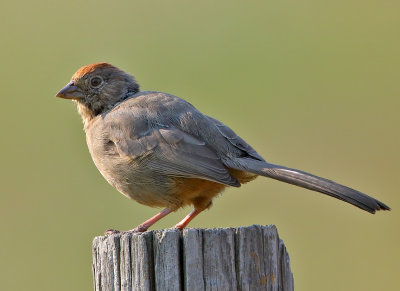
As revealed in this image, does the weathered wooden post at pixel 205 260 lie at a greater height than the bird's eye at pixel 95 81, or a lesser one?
lesser

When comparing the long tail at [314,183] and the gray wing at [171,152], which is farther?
the gray wing at [171,152]

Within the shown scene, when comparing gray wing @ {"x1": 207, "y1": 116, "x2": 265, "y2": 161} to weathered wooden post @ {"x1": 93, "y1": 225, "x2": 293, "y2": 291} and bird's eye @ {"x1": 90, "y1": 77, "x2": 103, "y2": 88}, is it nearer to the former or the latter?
bird's eye @ {"x1": 90, "y1": 77, "x2": 103, "y2": 88}

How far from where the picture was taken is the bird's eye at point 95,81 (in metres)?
7.04

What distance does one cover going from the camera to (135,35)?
14.7 metres

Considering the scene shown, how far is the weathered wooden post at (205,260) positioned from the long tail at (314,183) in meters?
0.73

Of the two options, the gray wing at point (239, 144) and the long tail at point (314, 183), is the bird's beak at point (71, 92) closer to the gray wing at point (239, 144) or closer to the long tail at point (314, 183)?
the gray wing at point (239, 144)

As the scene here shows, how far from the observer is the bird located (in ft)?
18.8

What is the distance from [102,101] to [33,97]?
236 inches

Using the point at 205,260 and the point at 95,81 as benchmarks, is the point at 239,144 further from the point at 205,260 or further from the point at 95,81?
the point at 205,260

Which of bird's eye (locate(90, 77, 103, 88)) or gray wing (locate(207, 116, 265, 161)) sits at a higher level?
bird's eye (locate(90, 77, 103, 88))

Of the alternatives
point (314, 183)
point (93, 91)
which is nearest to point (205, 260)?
point (314, 183)

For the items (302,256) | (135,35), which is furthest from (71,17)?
(302,256)

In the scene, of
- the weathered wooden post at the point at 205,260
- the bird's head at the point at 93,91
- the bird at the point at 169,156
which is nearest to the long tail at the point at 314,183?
the bird at the point at 169,156

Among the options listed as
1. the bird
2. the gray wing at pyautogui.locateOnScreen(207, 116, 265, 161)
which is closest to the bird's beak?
the bird
